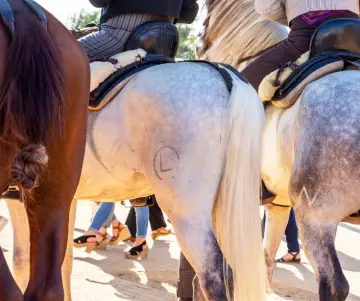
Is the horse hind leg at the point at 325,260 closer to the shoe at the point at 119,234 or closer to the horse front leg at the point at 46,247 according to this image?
the horse front leg at the point at 46,247

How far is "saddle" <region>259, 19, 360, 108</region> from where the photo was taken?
5.63 m

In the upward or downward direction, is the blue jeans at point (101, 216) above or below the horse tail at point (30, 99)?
below

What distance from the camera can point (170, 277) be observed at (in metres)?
8.88

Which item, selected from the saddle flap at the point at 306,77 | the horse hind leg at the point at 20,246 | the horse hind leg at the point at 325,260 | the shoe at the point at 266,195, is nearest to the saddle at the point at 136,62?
the saddle flap at the point at 306,77

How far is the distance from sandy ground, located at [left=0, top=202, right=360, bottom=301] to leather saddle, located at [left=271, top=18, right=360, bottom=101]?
262 centimetres

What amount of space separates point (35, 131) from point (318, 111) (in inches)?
98.9

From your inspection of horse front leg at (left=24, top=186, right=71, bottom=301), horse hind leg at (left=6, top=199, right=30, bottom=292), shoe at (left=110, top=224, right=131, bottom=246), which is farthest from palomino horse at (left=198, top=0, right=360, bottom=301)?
shoe at (left=110, top=224, right=131, bottom=246)

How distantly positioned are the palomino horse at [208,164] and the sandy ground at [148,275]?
7.89 feet

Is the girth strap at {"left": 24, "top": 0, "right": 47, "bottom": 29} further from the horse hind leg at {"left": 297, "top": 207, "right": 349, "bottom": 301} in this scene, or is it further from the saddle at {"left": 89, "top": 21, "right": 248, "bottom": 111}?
the horse hind leg at {"left": 297, "top": 207, "right": 349, "bottom": 301}

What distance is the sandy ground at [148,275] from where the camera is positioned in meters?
7.64

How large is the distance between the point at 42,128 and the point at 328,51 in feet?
10.1

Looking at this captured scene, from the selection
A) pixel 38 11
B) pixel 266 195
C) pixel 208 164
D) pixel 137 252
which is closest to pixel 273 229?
pixel 266 195

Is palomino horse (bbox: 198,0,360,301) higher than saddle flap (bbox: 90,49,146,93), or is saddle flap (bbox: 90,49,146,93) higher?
saddle flap (bbox: 90,49,146,93)

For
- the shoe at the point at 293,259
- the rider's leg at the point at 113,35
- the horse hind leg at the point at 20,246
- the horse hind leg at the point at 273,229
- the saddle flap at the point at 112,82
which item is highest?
the rider's leg at the point at 113,35
